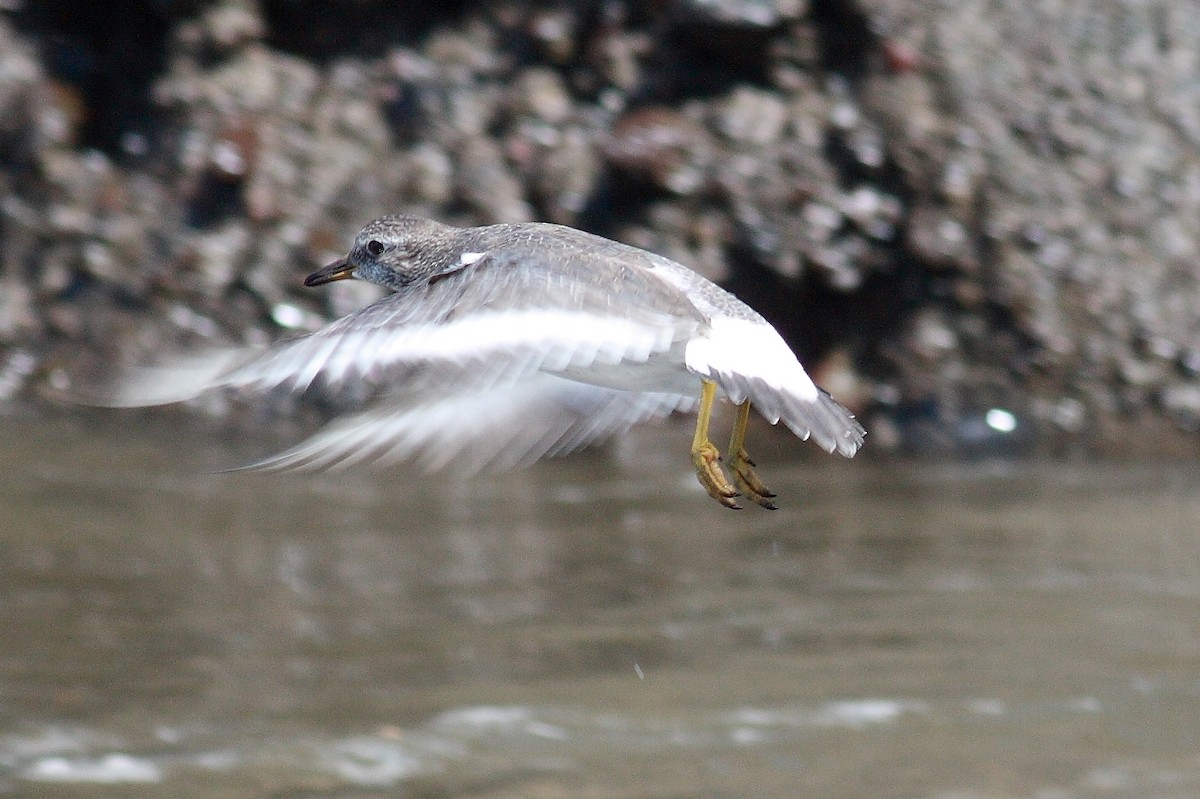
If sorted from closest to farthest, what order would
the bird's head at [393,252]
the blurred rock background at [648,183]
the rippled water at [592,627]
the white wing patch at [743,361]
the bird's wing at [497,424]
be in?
the white wing patch at [743,361], the bird's wing at [497,424], the bird's head at [393,252], the rippled water at [592,627], the blurred rock background at [648,183]

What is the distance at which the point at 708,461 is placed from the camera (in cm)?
378

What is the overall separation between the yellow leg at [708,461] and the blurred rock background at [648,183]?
503 centimetres

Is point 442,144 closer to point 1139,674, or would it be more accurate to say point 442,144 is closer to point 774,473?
point 774,473

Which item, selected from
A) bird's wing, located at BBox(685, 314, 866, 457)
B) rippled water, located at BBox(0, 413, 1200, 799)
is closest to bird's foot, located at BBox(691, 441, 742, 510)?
bird's wing, located at BBox(685, 314, 866, 457)

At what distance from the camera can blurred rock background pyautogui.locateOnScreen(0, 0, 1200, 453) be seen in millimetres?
8875

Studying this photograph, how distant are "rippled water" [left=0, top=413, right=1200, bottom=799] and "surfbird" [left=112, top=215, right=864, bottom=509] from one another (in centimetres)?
182

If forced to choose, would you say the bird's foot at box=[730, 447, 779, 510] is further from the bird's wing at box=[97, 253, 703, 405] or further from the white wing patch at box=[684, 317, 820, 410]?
the bird's wing at box=[97, 253, 703, 405]

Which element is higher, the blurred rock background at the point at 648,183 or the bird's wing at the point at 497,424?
the blurred rock background at the point at 648,183

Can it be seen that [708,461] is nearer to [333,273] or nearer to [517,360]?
[517,360]

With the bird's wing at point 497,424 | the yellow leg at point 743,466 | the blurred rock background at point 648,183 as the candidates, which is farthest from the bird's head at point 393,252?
the blurred rock background at point 648,183

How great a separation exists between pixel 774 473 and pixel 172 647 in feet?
11.1

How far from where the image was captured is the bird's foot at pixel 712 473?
12.0ft

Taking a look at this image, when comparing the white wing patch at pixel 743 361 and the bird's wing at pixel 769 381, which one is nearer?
the bird's wing at pixel 769 381

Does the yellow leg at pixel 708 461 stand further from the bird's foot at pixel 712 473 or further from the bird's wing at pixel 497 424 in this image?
the bird's wing at pixel 497 424
